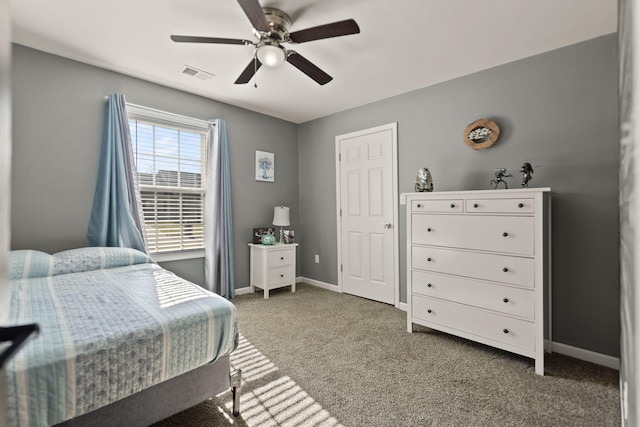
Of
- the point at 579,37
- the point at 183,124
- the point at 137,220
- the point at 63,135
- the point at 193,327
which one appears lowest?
the point at 193,327

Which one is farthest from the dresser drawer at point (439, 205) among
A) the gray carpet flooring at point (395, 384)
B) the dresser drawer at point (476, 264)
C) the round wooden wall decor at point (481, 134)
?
the gray carpet flooring at point (395, 384)

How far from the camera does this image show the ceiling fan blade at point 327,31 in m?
1.83

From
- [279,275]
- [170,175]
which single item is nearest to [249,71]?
[170,175]

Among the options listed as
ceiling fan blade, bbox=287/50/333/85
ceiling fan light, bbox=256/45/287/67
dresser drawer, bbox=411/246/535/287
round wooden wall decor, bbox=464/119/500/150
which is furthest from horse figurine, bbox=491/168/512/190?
ceiling fan light, bbox=256/45/287/67

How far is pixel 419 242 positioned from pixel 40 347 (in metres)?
2.49

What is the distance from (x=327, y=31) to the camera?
1932 millimetres

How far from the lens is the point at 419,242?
2.71m

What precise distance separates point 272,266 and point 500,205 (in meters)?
2.62

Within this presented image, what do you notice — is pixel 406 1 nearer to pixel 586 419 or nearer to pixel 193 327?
pixel 193 327

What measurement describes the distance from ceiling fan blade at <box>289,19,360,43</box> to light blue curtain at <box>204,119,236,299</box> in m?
1.90

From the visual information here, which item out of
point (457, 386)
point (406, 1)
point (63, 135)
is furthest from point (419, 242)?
point (63, 135)

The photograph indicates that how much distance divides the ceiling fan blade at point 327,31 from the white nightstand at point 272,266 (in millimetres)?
2434

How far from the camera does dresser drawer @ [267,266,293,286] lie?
12.6 feet

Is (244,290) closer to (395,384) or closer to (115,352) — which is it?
(395,384)
